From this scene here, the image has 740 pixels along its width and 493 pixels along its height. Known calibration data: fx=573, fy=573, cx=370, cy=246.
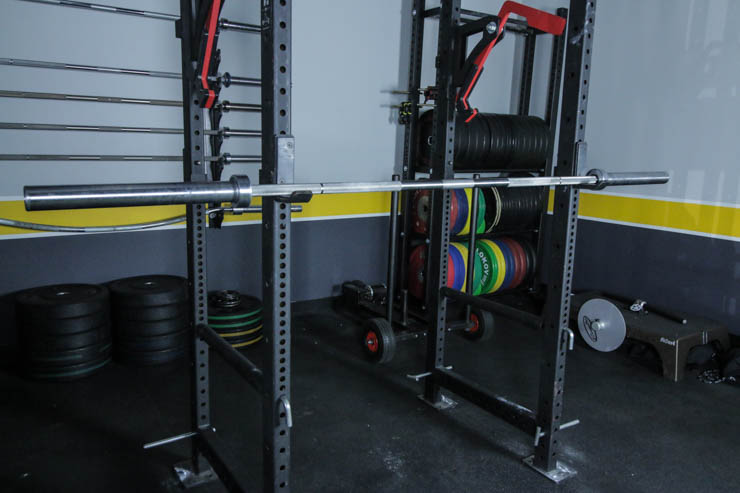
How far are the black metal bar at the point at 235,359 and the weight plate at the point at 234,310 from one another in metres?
1.30

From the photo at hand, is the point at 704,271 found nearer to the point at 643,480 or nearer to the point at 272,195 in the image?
the point at 643,480

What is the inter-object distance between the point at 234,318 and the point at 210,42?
194 centimetres

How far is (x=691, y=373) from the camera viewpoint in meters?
3.26

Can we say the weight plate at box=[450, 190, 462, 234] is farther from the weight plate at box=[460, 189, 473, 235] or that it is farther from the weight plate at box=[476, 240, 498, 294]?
the weight plate at box=[476, 240, 498, 294]

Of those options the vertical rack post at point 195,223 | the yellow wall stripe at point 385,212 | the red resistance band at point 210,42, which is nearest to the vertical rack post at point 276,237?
the red resistance band at point 210,42

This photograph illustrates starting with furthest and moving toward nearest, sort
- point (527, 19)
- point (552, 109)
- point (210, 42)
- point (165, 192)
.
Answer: point (552, 109)
point (527, 19)
point (210, 42)
point (165, 192)

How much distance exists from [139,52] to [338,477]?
8.39 feet

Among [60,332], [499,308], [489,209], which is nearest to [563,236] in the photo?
[499,308]

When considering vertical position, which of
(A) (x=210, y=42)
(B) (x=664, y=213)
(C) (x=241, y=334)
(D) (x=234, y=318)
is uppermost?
(A) (x=210, y=42)

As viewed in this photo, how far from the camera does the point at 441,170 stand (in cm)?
257

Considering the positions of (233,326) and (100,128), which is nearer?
(100,128)

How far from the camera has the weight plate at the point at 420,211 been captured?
3.97 metres

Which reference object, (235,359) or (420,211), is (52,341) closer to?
(235,359)

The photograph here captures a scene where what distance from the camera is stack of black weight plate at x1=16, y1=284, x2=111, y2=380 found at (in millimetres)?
2842
